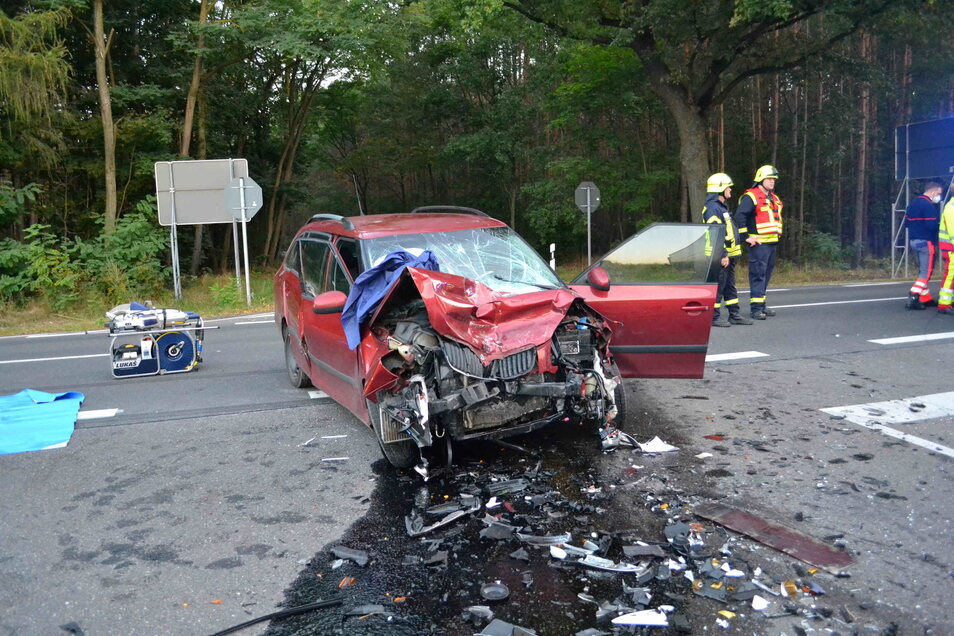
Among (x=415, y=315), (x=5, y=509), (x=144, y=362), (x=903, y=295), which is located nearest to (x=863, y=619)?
(x=415, y=315)

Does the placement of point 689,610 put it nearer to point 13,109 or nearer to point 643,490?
point 643,490

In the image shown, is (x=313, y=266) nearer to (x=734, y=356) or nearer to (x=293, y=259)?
(x=293, y=259)

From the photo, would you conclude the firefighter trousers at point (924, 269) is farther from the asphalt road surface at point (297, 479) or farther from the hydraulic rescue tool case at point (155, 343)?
the hydraulic rescue tool case at point (155, 343)

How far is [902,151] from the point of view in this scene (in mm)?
18266

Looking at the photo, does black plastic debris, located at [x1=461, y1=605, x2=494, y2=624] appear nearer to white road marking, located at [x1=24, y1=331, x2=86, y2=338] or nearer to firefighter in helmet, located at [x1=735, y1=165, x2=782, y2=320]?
firefighter in helmet, located at [x1=735, y1=165, x2=782, y2=320]

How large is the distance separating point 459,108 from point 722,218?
23.3 meters

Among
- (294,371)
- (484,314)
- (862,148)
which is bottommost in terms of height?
(294,371)

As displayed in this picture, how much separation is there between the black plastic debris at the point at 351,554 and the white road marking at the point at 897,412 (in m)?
4.12

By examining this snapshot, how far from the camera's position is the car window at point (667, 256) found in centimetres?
678

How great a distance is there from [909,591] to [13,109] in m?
19.9

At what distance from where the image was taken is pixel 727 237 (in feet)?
36.4

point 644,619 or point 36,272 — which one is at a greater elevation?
point 36,272

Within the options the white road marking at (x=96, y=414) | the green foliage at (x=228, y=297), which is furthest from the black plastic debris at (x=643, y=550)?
the green foliage at (x=228, y=297)

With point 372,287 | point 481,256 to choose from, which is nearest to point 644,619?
point 372,287
